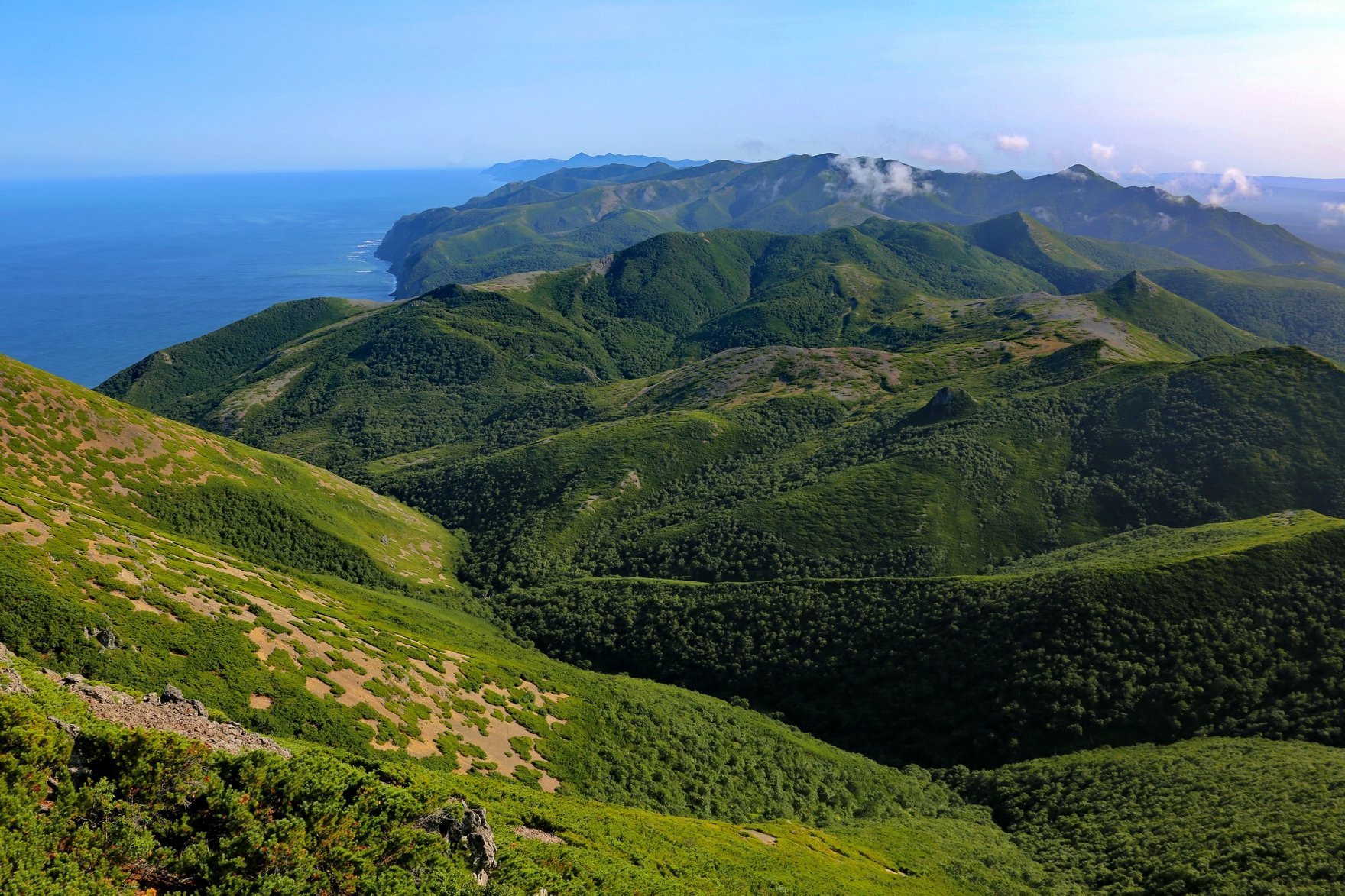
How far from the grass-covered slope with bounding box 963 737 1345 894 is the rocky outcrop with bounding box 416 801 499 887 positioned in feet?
197

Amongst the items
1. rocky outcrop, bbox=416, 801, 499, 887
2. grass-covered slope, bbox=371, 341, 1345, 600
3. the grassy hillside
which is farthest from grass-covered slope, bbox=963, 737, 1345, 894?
rocky outcrop, bbox=416, 801, 499, 887

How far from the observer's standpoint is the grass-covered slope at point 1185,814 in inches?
2084

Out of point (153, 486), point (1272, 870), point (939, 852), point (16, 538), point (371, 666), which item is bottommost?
point (939, 852)

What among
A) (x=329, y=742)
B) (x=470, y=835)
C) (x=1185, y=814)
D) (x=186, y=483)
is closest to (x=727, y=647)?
(x=1185, y=814)

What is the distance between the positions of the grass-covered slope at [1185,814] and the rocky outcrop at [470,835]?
59898mm

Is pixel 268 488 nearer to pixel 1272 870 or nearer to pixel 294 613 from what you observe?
pixel 294 613

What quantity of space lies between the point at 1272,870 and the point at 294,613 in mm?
87272

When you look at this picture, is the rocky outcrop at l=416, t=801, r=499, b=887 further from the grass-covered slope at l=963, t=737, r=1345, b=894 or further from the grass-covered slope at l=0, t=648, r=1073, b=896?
the grass-covered slope at l=963, t=737, r=1345, b=894

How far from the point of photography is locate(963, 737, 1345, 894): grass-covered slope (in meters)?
52.9

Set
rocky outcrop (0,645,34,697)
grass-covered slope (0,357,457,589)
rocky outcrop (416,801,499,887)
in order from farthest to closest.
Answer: grass-covered slope (0,357,457,589)
rocky outcrop (416,801,499,887)
rocky outcrop (0,645,34,697)

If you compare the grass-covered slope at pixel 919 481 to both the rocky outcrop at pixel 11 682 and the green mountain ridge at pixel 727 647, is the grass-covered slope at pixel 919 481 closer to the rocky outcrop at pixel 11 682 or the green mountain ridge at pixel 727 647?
the green mountain ridge at pixel 727 647

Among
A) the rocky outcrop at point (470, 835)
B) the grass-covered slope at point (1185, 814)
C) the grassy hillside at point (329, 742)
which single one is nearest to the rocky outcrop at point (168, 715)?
the grassy hillside at point (329, 742)

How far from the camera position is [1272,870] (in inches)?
2030

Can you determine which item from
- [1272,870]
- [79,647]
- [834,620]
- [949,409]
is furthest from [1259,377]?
[79,647]
